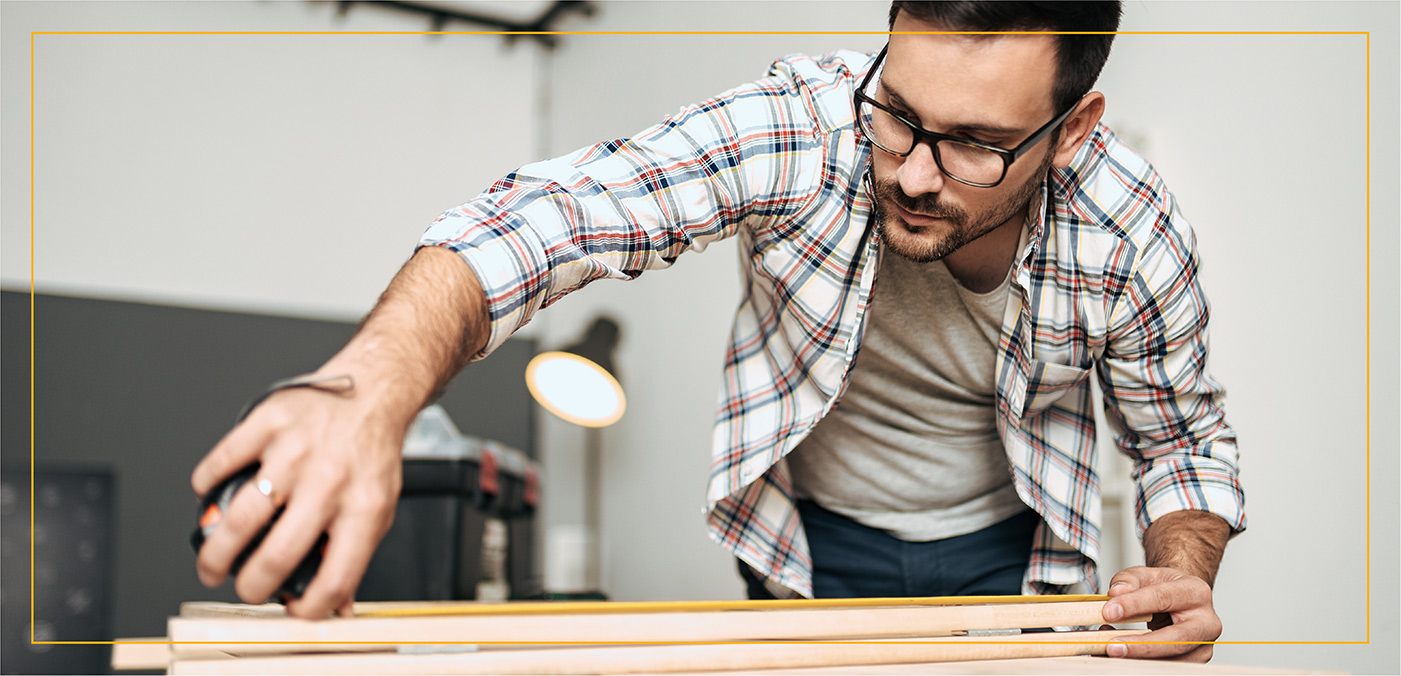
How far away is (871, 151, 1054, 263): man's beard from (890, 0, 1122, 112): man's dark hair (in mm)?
88

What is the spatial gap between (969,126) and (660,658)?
568mm

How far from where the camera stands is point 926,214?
0.93 m

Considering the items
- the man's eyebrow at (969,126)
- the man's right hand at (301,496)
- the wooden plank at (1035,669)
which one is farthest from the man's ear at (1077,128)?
the man's right hand at (301,496)

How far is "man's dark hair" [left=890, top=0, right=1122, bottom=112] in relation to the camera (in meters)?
0.85

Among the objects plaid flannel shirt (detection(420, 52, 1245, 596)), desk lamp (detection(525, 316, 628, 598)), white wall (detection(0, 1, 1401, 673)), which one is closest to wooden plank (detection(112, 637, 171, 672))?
plaid flannel shirt (detection(420, 52, 1245, 596))

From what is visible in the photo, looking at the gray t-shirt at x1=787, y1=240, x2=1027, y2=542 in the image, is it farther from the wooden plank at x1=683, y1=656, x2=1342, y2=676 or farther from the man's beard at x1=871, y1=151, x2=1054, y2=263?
the wooden plank at x1=683, y1=656, x2=1342, y2=676

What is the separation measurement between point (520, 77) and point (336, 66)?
0.61 metres

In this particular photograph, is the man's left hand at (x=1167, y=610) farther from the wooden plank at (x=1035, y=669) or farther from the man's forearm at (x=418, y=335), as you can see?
the man's forearm at (x=418, y=335)

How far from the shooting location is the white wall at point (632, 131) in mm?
1210

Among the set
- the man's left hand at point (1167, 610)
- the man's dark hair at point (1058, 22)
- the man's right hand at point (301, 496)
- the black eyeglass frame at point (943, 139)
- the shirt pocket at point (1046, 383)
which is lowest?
the man's left hand at point (1167, 610)

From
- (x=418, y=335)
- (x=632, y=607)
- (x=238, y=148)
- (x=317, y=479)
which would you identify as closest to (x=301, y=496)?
(x=317, y=479)

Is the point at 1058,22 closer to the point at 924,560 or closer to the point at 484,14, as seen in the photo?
the point at 924,560

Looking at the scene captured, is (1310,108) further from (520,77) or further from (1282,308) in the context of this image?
(520,77)

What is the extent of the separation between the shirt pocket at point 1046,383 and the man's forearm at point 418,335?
0.65 metres
